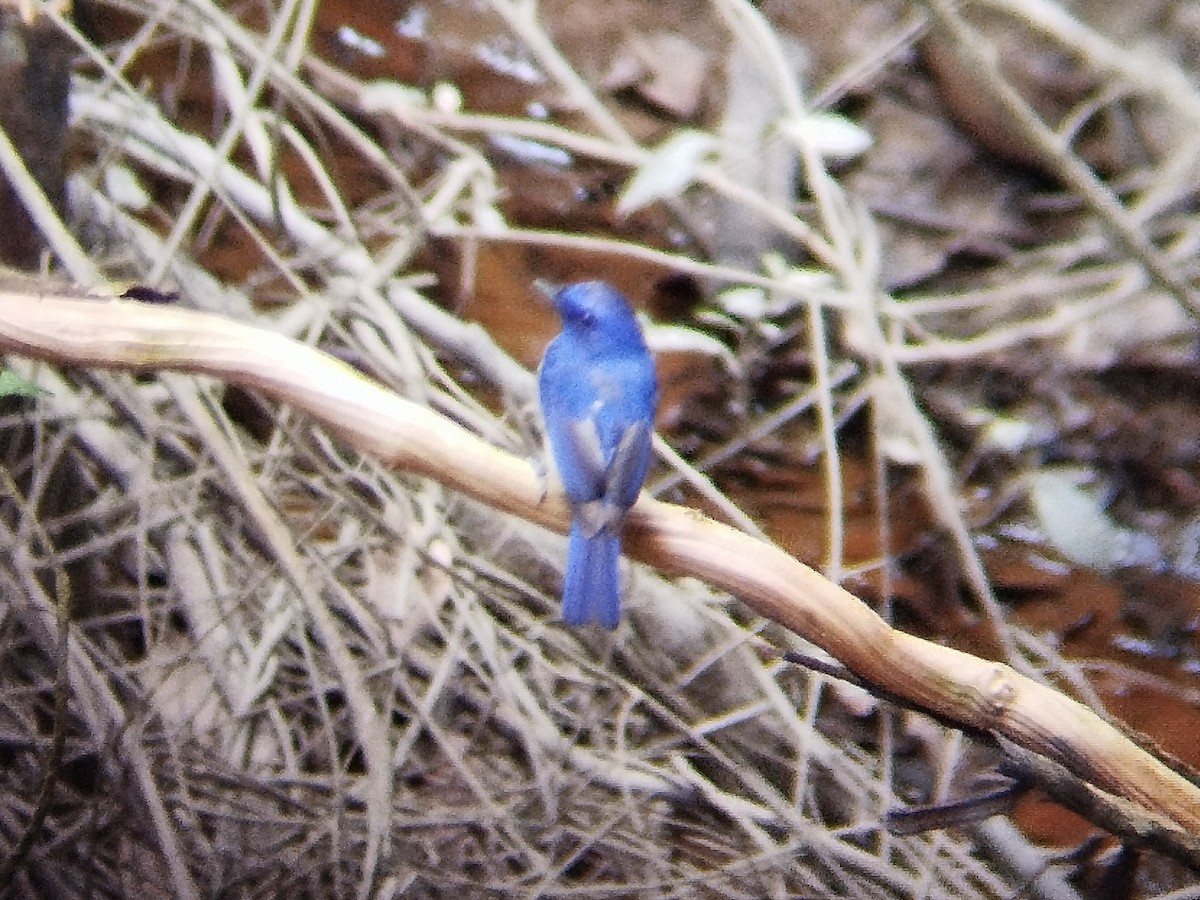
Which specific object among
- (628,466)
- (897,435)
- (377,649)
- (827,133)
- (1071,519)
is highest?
(827,133)

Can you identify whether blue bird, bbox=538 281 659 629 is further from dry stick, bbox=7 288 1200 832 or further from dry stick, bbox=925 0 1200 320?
dry stick, bbox=925 0 1200 320

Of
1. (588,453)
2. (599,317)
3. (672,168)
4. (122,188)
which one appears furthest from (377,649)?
(122,188)

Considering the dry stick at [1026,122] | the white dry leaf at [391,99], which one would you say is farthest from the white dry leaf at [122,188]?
the dry stick at [1026,122]

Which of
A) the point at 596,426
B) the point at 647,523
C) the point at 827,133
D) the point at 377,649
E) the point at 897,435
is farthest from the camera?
the point at 897,435

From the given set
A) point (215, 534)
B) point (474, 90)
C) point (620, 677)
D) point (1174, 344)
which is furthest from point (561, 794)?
point (474, 90)

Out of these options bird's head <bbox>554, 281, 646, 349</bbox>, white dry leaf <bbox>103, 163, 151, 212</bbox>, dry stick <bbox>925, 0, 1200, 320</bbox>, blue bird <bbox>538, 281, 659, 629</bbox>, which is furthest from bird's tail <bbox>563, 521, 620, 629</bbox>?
white dry leaf <bbox>103, 163, 151, 212</bbox>

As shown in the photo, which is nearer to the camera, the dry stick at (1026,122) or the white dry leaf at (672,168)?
the dry stick at (1026,122)

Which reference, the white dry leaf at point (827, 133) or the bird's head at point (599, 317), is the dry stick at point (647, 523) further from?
the white dry leaf at point (827, 133)

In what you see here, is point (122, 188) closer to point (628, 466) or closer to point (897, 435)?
point (628, 466)
